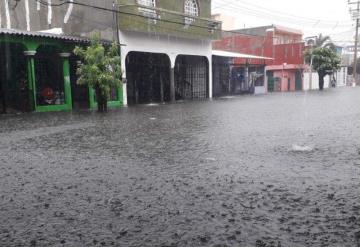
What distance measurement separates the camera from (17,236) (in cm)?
308

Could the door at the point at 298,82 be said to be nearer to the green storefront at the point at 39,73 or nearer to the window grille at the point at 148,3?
the window grille at the point at 148,3

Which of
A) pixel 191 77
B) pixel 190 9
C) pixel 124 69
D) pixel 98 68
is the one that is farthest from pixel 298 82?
pixel 98 68

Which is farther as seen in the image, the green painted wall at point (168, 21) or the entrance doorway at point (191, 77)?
the entrance doorway at point (191, 77)

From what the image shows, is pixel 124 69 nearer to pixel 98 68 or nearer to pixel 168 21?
pixel 168 21

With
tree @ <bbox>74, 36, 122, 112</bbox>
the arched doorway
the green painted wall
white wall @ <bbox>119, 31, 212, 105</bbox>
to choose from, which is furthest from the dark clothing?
the arched doorway

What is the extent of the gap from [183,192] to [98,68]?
12506mm

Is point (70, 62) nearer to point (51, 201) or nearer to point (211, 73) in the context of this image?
point (211, 73)

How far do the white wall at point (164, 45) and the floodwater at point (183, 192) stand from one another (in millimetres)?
13810

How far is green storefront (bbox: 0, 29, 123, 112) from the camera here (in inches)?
666

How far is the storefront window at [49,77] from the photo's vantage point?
715 inches

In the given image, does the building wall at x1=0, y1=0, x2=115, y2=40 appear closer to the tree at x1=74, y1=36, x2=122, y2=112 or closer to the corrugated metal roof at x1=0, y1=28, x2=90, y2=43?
the corrugated metal roof at x1=0, y1=28, x2=90, y2=43

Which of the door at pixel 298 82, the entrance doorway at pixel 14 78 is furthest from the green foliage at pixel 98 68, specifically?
the door at pixel 298 82

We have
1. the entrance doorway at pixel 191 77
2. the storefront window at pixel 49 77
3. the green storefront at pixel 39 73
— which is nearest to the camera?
the green storefront at pixel 39 73

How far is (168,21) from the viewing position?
23719 mm
